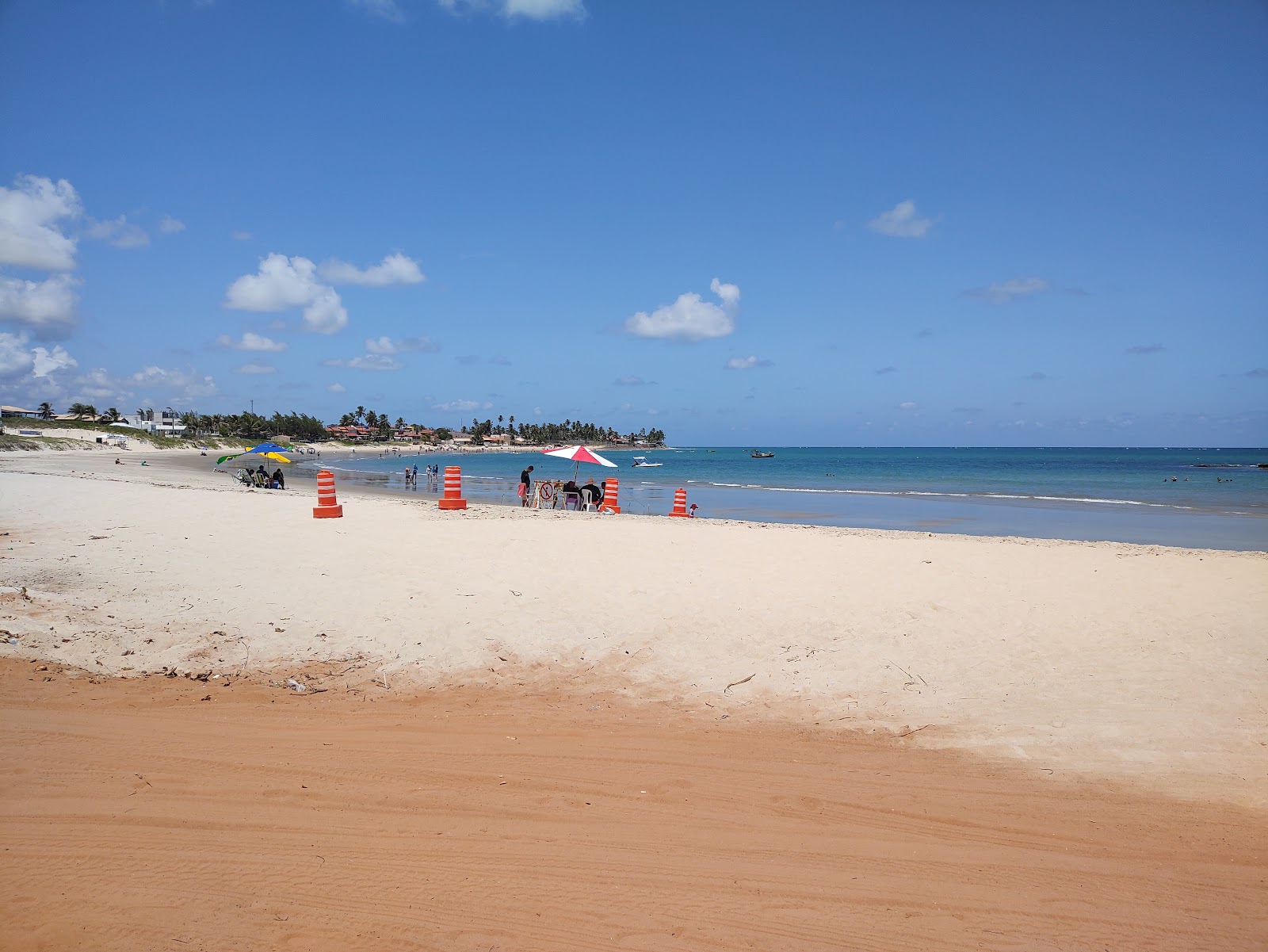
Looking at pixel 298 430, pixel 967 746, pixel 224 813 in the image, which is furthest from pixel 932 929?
pixel 298 430

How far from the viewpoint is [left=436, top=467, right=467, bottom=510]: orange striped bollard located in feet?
56.7

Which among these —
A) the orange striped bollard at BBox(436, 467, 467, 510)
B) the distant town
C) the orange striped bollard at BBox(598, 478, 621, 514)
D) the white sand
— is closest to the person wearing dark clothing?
the orange striped bollard at BBox(598, 478, 621, 514)

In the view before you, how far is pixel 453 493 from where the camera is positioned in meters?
17.7

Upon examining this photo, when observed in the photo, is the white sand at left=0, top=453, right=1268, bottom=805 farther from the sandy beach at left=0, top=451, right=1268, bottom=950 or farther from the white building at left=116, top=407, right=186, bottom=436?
the white building at left=116, top=407, right=186, bottom=436

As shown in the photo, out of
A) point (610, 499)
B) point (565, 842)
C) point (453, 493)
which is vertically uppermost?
point (453, 493)

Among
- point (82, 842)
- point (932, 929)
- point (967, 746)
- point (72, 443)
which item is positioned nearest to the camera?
point (932, 929)

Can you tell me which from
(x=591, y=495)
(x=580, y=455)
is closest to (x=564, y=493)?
(x=591, y=495)

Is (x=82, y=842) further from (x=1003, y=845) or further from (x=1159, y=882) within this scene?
(x=1159, y=882)

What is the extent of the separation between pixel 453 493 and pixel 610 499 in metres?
4.76

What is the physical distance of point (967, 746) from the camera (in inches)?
199

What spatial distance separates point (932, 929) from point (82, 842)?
4055mm

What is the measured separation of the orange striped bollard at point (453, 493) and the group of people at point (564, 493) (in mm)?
2727

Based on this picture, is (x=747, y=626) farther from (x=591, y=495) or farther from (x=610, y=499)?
(x=591, y=495)

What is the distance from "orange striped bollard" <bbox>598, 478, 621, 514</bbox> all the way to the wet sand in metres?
15.1
